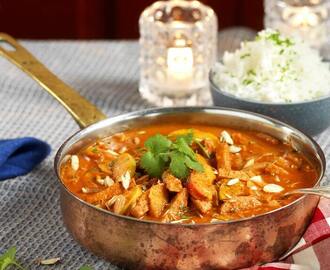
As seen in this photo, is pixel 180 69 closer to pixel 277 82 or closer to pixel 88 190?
pixel 277 82

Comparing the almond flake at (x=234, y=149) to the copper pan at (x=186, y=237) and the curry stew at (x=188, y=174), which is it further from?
the copper pan at (x=186, y=237)

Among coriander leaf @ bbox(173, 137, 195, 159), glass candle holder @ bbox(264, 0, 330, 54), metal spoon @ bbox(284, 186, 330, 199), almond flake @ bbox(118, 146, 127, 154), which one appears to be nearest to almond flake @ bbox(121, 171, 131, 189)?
coriander leaf @ bbox(173, 137, 195, 159)

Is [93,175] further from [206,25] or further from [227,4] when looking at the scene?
[227,4]

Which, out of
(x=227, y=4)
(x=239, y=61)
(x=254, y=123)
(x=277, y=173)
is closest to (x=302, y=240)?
(x=277, y=173)

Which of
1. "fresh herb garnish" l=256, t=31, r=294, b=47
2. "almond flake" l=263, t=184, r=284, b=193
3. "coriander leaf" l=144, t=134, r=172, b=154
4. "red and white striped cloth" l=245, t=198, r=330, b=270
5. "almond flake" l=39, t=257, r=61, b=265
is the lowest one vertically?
"almond flake" l=39, t=257, r=61, b=265

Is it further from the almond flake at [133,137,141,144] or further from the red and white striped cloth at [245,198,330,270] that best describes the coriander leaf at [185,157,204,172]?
the almond flake at [133,137,141,144]
